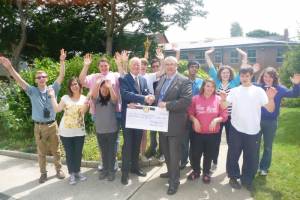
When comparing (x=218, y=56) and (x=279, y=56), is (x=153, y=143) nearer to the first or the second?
(x=279, y=56)

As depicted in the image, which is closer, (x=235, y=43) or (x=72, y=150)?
(x=72, y=150)

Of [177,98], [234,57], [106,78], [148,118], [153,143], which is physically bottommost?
[153,143]

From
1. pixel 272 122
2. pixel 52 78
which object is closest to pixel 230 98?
pixel 272 122

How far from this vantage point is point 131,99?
5887mm

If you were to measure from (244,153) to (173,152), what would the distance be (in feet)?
3.95

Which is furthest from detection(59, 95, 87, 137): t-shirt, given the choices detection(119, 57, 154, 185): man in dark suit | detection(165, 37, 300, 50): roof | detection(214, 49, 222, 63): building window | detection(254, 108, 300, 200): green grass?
detection(214, 49, 222, 63): building window

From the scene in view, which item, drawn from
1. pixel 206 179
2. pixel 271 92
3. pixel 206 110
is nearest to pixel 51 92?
pixel 206 110

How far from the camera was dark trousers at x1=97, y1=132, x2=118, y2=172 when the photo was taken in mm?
6184

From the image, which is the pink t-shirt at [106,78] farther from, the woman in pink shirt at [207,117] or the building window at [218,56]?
the building window at [218,56]

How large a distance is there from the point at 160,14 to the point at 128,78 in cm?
1847

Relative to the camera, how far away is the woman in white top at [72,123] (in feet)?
19.8

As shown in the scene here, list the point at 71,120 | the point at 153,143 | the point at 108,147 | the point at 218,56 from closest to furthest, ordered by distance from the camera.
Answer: the point at 71,120, the point at 108,147, the point at 153,143, the point at 218,56

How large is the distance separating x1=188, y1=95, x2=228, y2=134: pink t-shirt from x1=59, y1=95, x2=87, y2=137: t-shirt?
1.95 meters

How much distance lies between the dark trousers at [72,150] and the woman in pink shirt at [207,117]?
2.00 metres
